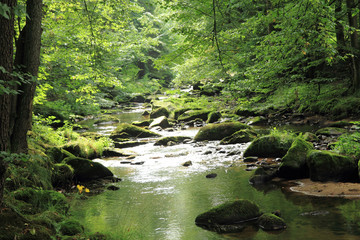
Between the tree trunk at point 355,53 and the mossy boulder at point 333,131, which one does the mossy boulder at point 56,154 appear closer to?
the mossy boulder at point 333,131

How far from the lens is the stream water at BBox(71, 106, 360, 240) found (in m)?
5.11

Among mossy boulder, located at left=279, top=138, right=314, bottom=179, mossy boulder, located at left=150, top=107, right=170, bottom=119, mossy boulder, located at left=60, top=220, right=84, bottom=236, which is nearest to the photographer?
mossy boulder, located at left=60, top=220, right=84, bottom=236

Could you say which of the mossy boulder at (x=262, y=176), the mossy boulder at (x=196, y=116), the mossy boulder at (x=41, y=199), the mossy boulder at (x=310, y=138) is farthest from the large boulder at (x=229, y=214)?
the mossy boulder at (x=196, y=116)

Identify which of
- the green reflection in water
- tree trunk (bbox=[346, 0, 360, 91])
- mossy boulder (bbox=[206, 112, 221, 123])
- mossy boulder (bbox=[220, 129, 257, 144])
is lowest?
the green reflection in water

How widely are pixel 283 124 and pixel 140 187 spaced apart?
941 centimetres

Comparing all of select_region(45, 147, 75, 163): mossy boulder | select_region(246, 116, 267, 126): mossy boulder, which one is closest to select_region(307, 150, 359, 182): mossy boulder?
select_region(45, 147, 75, 163): mossy boulder

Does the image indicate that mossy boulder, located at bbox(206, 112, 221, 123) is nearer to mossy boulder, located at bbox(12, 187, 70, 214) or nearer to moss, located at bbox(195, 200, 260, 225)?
moss, located at bbox(195, 200, 260, 225)

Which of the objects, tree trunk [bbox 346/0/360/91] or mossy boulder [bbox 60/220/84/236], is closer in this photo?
mossy boulder [bbox 60/220/84/236]

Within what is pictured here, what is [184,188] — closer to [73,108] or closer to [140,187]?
[140,187]

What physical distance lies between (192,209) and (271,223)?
1702 mm

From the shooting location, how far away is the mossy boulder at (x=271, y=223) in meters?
5.20

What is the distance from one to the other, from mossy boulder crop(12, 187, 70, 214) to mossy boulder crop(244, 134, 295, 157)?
21.5ft

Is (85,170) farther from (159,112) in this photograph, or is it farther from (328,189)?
(159,112)

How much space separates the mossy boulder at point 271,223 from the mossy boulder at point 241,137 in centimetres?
748
